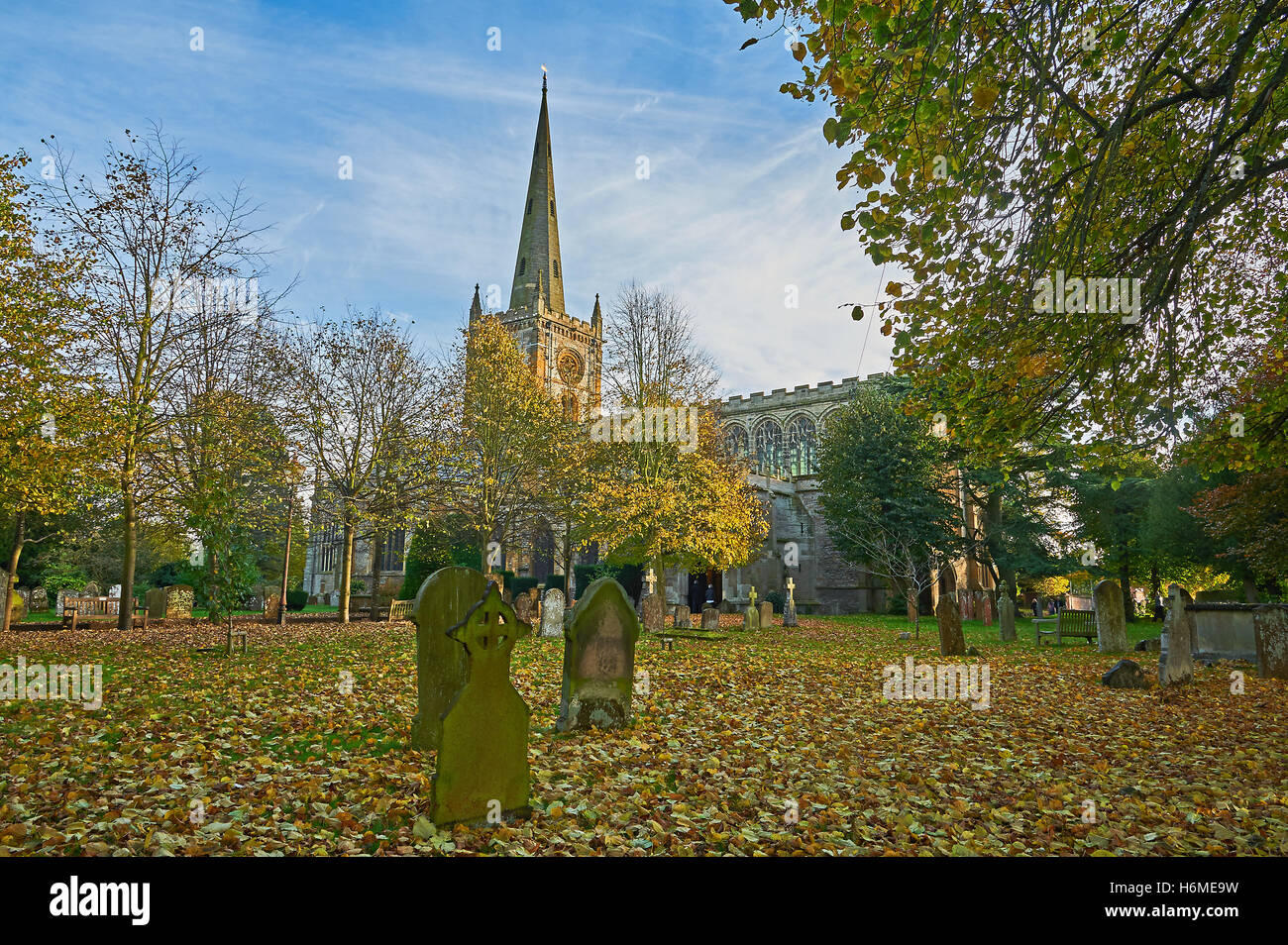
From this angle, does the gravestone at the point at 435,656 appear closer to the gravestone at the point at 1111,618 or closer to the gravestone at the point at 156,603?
the gravestone at the point at 1111,618

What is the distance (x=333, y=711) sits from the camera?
22.7ft

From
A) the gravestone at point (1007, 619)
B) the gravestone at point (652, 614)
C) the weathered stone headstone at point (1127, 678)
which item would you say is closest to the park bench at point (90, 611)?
the gravestone at point (652, 614)

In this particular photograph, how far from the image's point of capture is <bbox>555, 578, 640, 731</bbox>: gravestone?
6.41m

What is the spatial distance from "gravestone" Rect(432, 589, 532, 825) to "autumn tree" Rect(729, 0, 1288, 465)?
4.06 meters

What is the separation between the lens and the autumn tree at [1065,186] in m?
4.80

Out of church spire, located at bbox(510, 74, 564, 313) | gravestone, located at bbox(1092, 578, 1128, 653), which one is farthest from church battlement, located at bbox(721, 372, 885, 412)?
gravestone, located at bbox(1092, 578, 1128, 653)

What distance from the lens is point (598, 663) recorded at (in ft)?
21.4

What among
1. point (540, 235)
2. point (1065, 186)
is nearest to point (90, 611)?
point (1065, 186)

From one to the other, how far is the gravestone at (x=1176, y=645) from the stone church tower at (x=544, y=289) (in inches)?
1775

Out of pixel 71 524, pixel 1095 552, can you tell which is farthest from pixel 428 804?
pixel 1095 552

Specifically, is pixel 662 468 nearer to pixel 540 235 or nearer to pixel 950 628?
pixel 950 628

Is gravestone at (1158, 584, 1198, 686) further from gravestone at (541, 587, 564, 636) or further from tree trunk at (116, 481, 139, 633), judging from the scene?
tree trunk at (116, 481, 139, 633)

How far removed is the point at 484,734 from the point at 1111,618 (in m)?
13.7

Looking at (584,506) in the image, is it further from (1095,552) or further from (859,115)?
(1095,552)
